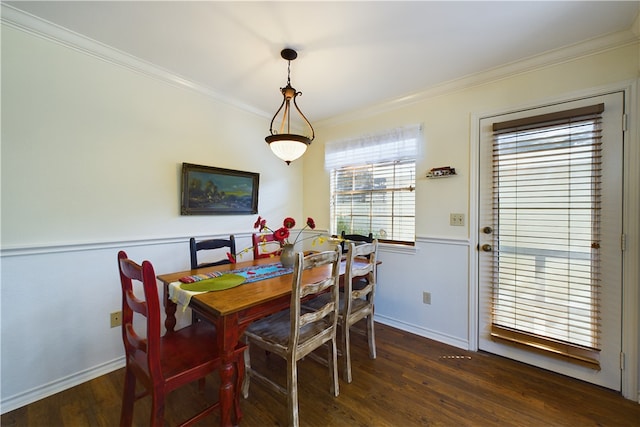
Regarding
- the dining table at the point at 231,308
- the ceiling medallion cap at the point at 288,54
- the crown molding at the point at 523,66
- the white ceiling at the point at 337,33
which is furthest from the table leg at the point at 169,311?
the crown molding at the point at 523,66

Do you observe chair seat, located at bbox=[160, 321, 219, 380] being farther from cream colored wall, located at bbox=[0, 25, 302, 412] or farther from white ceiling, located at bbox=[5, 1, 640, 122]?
white ceiling, located at bbox=[5, 1, 640, 122]

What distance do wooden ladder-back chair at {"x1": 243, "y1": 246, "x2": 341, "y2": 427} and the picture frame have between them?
A: 4.42 ft

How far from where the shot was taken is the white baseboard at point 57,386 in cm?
156

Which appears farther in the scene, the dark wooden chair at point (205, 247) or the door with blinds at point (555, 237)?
the dark wooden chair at point (205, 247)

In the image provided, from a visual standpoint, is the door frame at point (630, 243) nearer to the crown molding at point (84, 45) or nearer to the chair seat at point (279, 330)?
the chair seat at point (279, 330)

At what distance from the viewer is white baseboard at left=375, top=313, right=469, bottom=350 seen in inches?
91.2

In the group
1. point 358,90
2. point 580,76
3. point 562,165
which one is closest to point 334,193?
point 358,90

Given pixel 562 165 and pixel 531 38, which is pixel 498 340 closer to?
pixel 562 165

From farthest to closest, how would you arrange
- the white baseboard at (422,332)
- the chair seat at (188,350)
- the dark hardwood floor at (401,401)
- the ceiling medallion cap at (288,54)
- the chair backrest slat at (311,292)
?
1. the white baseboard at (422,332)
2. the ceiling medallion cap at (288,54)
3. the dark hardwood floor at (401,401)
4. the chair backrest slat at (311,292)
5. the chair seat at (188,350)

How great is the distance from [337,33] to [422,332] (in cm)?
280

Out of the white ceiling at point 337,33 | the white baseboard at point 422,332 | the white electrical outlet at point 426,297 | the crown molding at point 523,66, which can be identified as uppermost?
the white ceiling at point 337,33

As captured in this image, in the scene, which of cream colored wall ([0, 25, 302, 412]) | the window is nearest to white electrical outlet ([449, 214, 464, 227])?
the window

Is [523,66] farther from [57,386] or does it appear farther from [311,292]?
[57,386]

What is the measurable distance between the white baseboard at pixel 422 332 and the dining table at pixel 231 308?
55.5 inches
